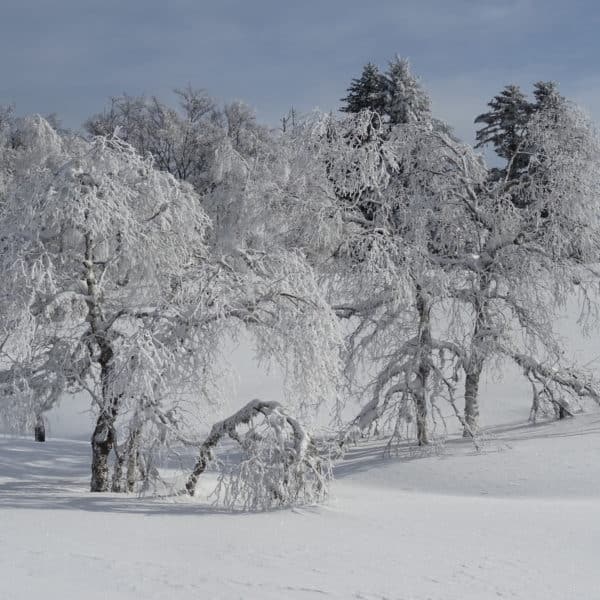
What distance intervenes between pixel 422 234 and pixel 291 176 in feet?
9.00

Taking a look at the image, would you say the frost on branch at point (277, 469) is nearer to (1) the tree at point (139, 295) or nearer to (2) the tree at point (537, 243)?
(1) the tree at point (139, 295)

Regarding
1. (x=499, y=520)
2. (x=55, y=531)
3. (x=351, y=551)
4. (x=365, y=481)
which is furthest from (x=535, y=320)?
(x=55, y=531)

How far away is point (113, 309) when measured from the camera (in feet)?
38.5

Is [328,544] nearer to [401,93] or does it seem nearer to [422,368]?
[422,368]

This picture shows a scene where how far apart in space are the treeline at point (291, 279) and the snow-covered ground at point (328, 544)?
1030mm

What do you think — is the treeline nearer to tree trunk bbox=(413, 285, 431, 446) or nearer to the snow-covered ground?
tree trunk bbox=(413, 285, 431, 446)

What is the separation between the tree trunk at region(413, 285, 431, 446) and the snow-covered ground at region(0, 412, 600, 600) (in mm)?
2306

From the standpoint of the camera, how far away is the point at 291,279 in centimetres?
1042

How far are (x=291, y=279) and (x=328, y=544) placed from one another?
13.0ft

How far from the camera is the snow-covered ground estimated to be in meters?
5.93

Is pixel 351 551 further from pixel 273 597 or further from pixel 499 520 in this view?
pixel 499 520

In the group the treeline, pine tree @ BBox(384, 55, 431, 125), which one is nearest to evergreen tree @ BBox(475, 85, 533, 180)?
pine tree @ BBox(384, 55, 431, 125)

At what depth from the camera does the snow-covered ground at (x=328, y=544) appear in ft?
19.5

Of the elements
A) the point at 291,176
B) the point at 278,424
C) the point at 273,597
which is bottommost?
the point at 273,597
